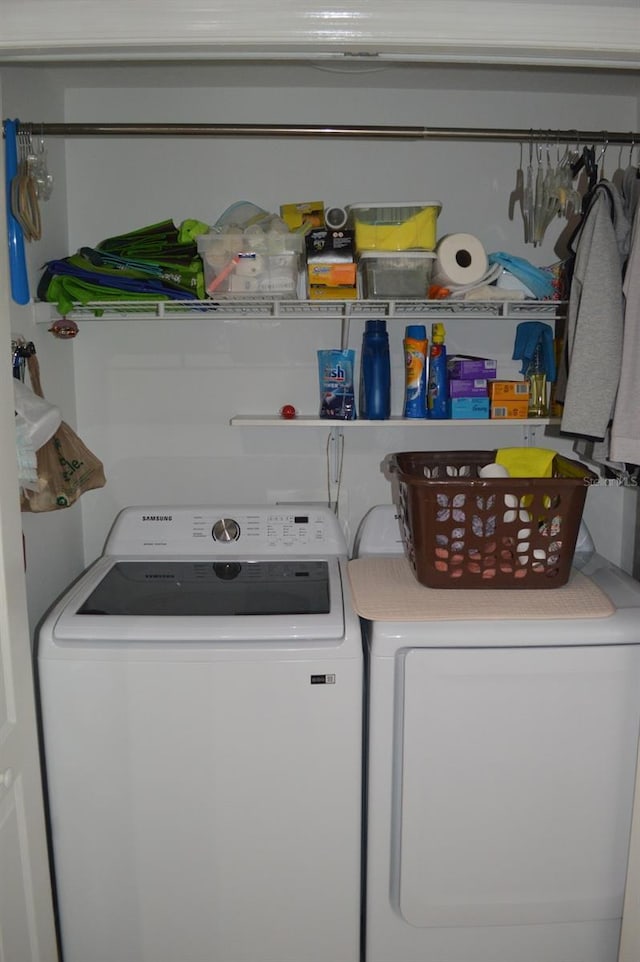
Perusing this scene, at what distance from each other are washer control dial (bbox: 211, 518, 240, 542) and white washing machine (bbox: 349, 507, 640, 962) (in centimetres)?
58

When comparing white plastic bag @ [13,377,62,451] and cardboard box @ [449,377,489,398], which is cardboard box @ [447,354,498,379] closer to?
cardboard box @ [449,377,489,398]

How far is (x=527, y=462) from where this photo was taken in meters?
2.12

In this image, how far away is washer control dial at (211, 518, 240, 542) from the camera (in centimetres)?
230

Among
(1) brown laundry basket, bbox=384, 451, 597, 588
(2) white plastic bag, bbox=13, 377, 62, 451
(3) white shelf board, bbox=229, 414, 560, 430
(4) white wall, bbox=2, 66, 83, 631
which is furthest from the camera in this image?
(3) white shelf board, bbox=229, 414, 560, 430

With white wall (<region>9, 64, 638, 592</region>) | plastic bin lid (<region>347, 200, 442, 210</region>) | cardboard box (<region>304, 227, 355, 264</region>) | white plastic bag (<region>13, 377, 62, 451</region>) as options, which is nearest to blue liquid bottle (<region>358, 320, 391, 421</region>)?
white wall (<region>9, 64, 638, 592</region>)

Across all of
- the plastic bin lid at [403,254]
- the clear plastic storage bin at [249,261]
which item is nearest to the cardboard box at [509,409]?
the plastic bin lid at [403,254]

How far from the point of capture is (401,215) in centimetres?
207

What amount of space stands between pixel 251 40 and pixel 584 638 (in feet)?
4.75

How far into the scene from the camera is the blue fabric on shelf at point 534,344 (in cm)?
234

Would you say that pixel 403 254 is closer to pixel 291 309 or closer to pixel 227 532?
pixel 291 309

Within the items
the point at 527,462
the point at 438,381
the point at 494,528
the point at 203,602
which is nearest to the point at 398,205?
the point at 438,381

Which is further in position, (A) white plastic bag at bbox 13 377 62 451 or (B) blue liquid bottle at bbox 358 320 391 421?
(B) blue liquid bottle at bbox 358 320 391 421

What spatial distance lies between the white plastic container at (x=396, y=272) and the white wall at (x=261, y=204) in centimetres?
33

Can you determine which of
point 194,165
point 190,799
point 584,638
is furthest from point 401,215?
point 190,799
